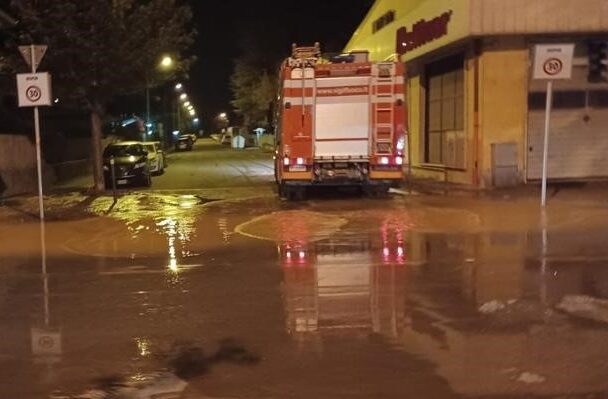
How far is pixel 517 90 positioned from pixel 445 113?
4.41 meters

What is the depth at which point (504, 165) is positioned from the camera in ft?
65.9

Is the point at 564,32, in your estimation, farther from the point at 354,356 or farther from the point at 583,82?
the point at 354,356

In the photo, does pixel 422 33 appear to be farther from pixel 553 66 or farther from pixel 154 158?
pixel 154 158

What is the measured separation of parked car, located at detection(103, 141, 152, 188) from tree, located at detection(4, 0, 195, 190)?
2377 millimetres

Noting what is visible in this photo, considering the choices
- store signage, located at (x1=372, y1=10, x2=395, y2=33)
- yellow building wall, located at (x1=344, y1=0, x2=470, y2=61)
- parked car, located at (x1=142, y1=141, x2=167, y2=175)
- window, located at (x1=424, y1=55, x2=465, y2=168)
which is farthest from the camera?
parked car, located at (x1=142, y1=141, x2=167, y2=175)

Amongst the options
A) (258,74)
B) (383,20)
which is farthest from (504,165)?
(258,74)

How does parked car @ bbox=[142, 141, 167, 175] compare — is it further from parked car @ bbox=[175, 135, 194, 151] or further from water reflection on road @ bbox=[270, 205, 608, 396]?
parked car @ bbox=[175, 135, 194, 151]

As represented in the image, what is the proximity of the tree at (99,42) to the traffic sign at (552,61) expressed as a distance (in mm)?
11797

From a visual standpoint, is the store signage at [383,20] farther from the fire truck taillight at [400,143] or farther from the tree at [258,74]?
the tree at [258,74]

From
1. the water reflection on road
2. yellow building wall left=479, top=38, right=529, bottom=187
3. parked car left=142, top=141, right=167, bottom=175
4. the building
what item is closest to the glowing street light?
parked car left=142, top=141, right=167, bottom=175

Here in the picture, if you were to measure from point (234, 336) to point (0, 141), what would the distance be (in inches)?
688

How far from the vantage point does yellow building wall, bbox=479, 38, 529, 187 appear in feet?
66.0

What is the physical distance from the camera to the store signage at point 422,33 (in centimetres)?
2116

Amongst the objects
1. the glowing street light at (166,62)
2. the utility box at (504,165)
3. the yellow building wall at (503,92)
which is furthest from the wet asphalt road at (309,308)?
the glowing street light at (166,62)
